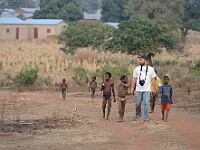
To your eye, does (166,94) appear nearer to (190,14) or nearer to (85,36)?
(85,36)

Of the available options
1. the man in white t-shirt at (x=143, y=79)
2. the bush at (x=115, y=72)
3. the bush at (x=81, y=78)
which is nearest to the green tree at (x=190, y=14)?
the bush at (x=115, y=72)

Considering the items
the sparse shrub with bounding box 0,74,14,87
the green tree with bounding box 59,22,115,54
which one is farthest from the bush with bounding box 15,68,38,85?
the green tree with bounding box 59,22,115,54

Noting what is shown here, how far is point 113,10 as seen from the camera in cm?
8388

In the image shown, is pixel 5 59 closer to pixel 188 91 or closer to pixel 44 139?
pixel 188 91

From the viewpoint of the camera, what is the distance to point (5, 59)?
4228 centimetres

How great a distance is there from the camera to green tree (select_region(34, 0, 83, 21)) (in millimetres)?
79562

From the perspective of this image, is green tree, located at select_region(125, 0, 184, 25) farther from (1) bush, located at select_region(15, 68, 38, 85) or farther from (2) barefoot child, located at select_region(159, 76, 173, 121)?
(2) barefoot child, located at select_region(159, 76, 173, 121)

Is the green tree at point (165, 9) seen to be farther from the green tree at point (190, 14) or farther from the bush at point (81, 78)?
the bush at point (81, 78)

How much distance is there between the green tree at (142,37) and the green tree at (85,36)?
973 centimetres

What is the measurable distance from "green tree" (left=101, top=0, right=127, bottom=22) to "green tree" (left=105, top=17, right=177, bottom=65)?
47644 millimetres

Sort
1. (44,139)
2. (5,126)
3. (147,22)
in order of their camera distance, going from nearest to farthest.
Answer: (44,139), (5,126), (147,22)

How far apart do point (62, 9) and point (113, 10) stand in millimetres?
7497

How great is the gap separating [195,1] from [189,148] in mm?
53867

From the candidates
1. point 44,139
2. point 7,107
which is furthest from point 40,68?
point 44,139
